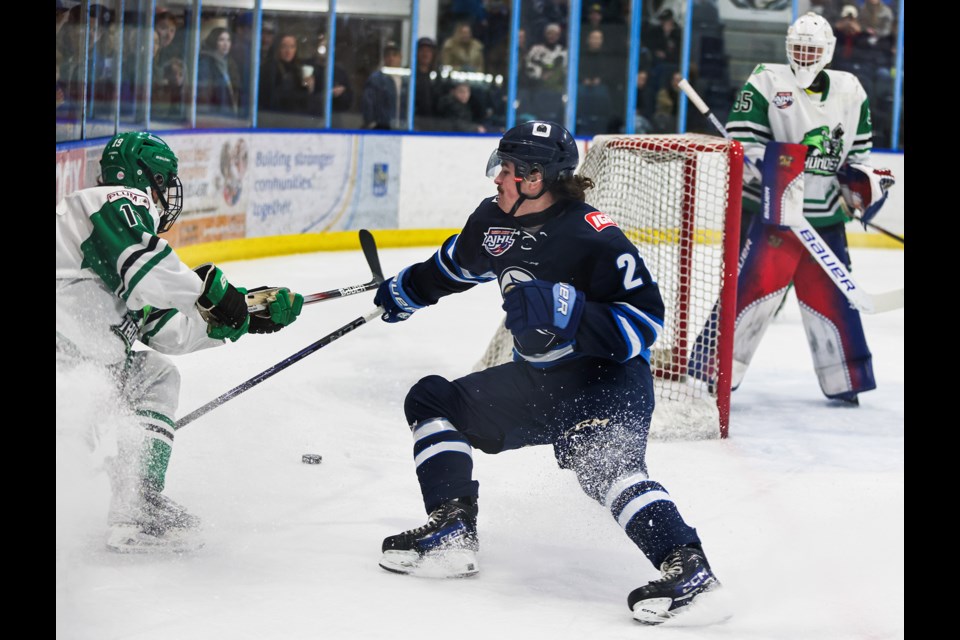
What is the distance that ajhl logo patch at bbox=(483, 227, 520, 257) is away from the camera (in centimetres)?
275

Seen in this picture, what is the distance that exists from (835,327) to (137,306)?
105 inches

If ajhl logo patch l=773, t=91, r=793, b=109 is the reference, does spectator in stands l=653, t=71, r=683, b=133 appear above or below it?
above

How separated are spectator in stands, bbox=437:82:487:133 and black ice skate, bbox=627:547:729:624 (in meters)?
7.28

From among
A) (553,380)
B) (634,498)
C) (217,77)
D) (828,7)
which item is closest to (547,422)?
(553,380)

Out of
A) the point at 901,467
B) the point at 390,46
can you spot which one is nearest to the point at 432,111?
the point at 390,46

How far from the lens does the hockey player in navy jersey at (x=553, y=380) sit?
8.20 feet

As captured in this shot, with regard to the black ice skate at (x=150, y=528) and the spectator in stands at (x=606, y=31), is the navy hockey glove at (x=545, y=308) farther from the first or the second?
the spectator in stands at (x=606, y=31)

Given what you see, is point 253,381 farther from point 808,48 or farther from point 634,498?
point 808,48

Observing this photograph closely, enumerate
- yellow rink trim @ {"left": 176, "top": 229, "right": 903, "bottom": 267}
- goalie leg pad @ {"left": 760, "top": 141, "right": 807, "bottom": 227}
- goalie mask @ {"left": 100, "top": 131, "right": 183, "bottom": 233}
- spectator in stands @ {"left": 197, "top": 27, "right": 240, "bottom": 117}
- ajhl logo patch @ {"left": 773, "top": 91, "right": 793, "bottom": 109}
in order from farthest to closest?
1. spectator in stands @ {"left": 197, "top": 27, "right": 240, "bottom": 117}
2. yellow rink trim @ {"left": 176, "top": 229, "right": 903, "bottom": 267}
3. ajhl logo patch @ {"left": 773, "top": 91, "right": 793, "bottom": 109}
4. goalie leg pad @ {"left": 760, "top": 141, "right": 807, "bottom": 227}
5. goalie mask @ {"left": 100, "top": 131, "right": 183, "bottom": 233}

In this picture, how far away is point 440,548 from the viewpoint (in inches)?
103

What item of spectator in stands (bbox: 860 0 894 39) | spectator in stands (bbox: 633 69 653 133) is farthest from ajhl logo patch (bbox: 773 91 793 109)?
spectator in stands (bbox: 860 0 894 39)

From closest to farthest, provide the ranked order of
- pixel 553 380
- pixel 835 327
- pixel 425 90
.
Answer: pixel 553 380, pixel 835 327, pixel 425 90

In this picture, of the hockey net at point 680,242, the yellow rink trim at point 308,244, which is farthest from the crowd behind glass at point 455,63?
the hockey net at point 680,242

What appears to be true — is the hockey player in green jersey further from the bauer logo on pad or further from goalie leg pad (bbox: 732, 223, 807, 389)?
goalie leg pad (bbox: 732, 223, 807, 389)
